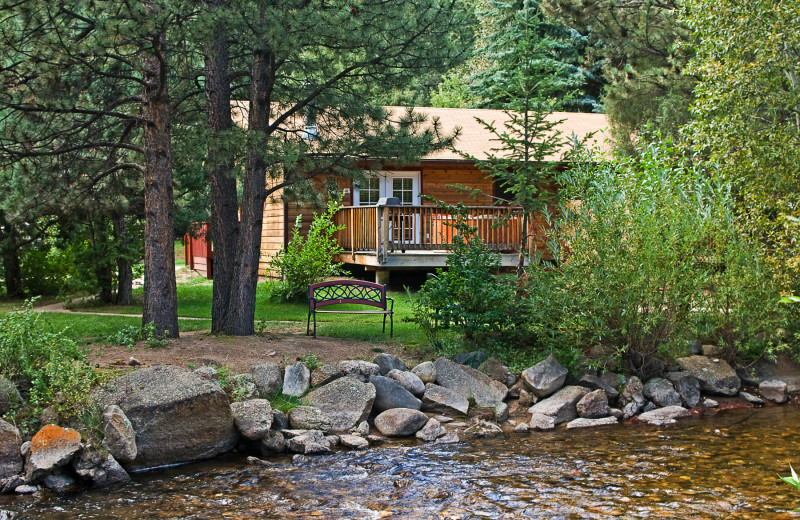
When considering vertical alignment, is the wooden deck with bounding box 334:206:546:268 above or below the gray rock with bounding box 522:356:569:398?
above

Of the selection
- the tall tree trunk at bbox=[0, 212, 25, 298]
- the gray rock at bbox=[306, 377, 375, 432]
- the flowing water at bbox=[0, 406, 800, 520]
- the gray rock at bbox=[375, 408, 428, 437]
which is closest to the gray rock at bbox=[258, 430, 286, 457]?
the flowing water at bbox=[0, 406, 800, 520]

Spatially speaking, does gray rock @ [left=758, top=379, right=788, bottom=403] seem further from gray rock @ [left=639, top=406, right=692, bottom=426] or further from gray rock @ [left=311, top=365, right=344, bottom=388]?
gray rock @ [left=311, top=365, right=344, bottom=388]

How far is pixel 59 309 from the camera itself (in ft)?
47.9

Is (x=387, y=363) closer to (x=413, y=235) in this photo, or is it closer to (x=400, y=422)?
(x=400, y=422)

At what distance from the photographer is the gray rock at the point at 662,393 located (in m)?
9.15

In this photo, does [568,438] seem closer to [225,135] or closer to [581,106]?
[225,135]

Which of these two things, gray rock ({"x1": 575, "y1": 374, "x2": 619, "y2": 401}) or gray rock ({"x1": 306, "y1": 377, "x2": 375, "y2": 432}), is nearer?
gray rock ({"x1": 306, "y1": 377, "x2": 375, "y2": 432})

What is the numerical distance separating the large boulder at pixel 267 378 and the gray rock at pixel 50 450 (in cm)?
221

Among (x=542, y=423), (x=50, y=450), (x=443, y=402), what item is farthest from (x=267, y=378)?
(x=542, y=423)

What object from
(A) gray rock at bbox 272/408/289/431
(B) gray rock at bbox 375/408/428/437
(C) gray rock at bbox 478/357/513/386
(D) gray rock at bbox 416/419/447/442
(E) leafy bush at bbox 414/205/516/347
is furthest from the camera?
(E) leafy bush at bbox 414/205/516/347

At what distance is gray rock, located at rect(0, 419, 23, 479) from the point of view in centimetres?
613

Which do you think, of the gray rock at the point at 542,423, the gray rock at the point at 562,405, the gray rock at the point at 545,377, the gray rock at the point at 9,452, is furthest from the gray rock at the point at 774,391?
the gray rock at the point at 9,452

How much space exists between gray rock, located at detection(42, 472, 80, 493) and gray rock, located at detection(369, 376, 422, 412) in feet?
10.7

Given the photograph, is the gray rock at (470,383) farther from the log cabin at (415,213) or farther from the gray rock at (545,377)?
the log cabin at (415,213)
